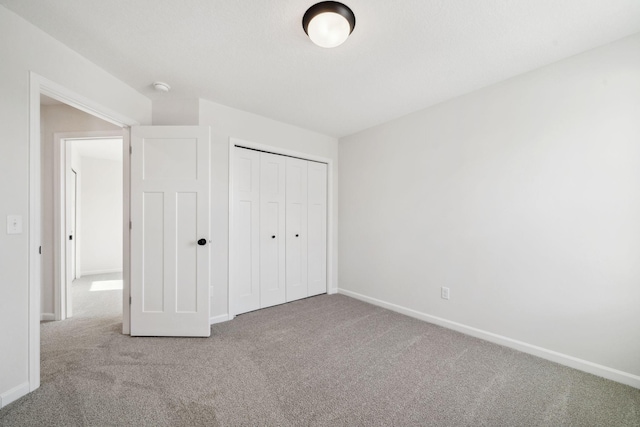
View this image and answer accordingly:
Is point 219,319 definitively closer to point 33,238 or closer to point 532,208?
point 33,238

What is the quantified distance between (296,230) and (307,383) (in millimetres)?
2125

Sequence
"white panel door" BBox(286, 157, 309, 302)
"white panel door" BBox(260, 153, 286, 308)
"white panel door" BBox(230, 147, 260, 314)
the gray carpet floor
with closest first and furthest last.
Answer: the gray carpet floor → "white panel door" BBox(230, 147, 260, 314) → "white panel door" BBox(260, 153, 286, 308) → "white panel door" BBox(286, 157, 309, 302)

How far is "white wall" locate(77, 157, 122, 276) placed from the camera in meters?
5.49

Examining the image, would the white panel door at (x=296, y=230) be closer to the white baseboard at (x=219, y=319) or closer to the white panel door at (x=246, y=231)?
the white panel door at (x=246, y=231)

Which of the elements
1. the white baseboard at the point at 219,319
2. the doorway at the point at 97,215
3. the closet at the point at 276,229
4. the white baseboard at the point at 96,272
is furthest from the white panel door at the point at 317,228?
the white baseboard at the point at 96,272

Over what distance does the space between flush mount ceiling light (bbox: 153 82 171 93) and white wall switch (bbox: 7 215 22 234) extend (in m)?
1.49

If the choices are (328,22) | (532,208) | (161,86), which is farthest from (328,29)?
(532,208)

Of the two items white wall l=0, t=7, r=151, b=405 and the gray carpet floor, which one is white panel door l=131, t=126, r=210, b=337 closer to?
the gray carpet floor

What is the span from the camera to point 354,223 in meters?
3.88

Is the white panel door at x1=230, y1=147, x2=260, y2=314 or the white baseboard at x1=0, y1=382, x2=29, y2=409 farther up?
the white panel door at x1=230, y1=147, x2=260, y2=314

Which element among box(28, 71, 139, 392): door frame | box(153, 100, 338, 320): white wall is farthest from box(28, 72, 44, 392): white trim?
box(153, 100, 338, 320): white wall

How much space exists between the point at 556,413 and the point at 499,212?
151cm

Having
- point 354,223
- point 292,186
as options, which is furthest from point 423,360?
point 292,186

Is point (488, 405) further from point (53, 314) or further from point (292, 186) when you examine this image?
point (53, 314)
